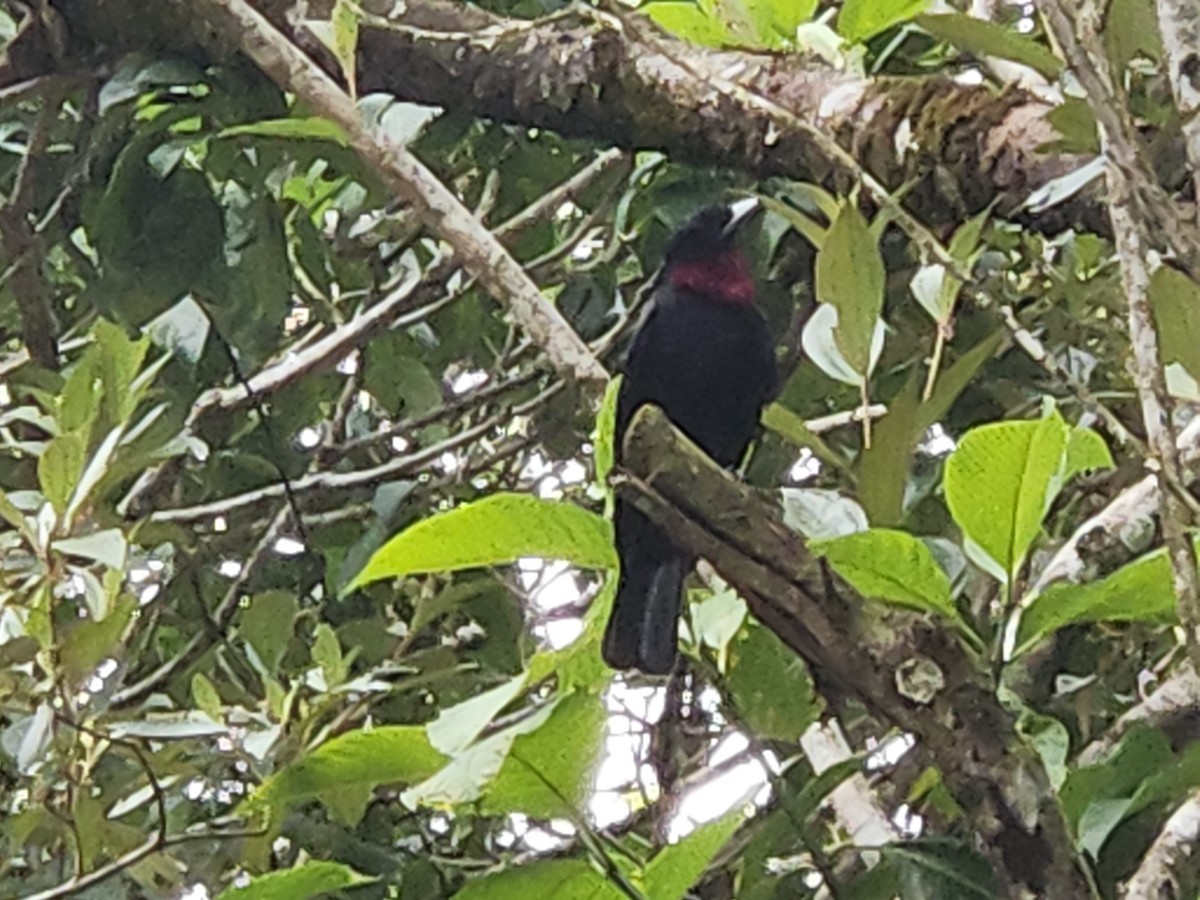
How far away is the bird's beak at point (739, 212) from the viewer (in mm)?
2149

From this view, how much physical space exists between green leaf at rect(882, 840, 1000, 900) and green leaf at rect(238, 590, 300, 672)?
0.64 m

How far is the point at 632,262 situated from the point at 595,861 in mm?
1426

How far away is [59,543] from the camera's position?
3.40 ft

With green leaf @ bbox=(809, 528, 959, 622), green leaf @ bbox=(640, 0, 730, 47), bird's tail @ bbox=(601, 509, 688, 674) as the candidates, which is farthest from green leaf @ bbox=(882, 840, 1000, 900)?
bird's tail @ bbox=(601, 509, 688, 674)

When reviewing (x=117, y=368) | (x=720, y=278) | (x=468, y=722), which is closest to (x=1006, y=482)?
(x=468, y=722)

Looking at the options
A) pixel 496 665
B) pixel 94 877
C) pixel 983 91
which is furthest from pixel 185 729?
pixel 983 91

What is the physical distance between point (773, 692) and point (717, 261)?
1.53m

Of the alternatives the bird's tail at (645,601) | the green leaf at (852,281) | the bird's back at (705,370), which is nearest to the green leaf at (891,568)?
the green leaf at (852,281)

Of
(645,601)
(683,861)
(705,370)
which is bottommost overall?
(645,601)

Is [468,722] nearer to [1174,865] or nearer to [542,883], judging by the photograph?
[542,883]

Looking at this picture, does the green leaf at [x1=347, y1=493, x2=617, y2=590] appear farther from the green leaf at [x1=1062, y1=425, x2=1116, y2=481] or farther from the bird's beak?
the bird's beak

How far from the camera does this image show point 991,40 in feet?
3.01

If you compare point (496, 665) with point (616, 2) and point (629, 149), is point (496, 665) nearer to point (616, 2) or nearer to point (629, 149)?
point (629, 149)

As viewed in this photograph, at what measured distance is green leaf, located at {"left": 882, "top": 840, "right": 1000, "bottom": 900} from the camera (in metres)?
0.77
